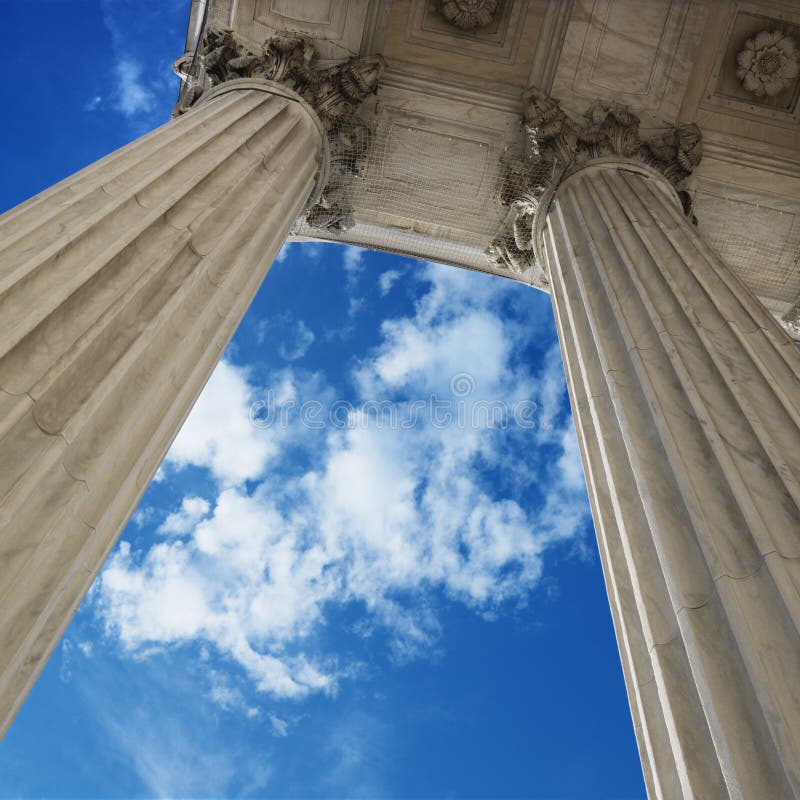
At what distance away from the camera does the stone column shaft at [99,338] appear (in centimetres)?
516

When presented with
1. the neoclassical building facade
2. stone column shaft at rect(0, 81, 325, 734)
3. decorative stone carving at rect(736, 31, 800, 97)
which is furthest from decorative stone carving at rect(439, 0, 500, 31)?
stone column shaft at rect(0, 81, 325, 734)

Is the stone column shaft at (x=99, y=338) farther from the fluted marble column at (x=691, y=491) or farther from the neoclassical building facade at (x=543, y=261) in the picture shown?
the fluted marble column at (x=691, y=491)

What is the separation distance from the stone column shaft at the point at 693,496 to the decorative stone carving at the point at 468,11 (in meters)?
7.82

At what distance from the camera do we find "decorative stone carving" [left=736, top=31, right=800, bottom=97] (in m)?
16.0

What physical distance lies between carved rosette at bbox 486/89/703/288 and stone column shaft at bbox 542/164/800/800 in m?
3.76

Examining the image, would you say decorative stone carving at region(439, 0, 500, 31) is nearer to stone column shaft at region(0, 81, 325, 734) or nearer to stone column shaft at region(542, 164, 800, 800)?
stone column shaft at region(542, 164, 800, 800)

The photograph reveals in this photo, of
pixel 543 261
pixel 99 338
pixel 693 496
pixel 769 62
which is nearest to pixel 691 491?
pixel 693 496

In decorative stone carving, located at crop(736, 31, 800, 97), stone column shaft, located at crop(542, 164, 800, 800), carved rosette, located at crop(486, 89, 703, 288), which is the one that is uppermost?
decorative stone carving, located at crop(736, 31, 800, 97)

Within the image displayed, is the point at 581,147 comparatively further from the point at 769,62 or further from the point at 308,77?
the point at 308,77

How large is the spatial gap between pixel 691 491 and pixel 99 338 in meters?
4.97

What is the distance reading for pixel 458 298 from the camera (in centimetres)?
3916

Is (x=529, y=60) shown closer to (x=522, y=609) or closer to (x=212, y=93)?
(x=212, y=93)

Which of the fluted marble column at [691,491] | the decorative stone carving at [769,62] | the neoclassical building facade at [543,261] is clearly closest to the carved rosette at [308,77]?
the neoclassical building facade at [543,261]

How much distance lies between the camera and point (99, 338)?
6.24 meters
